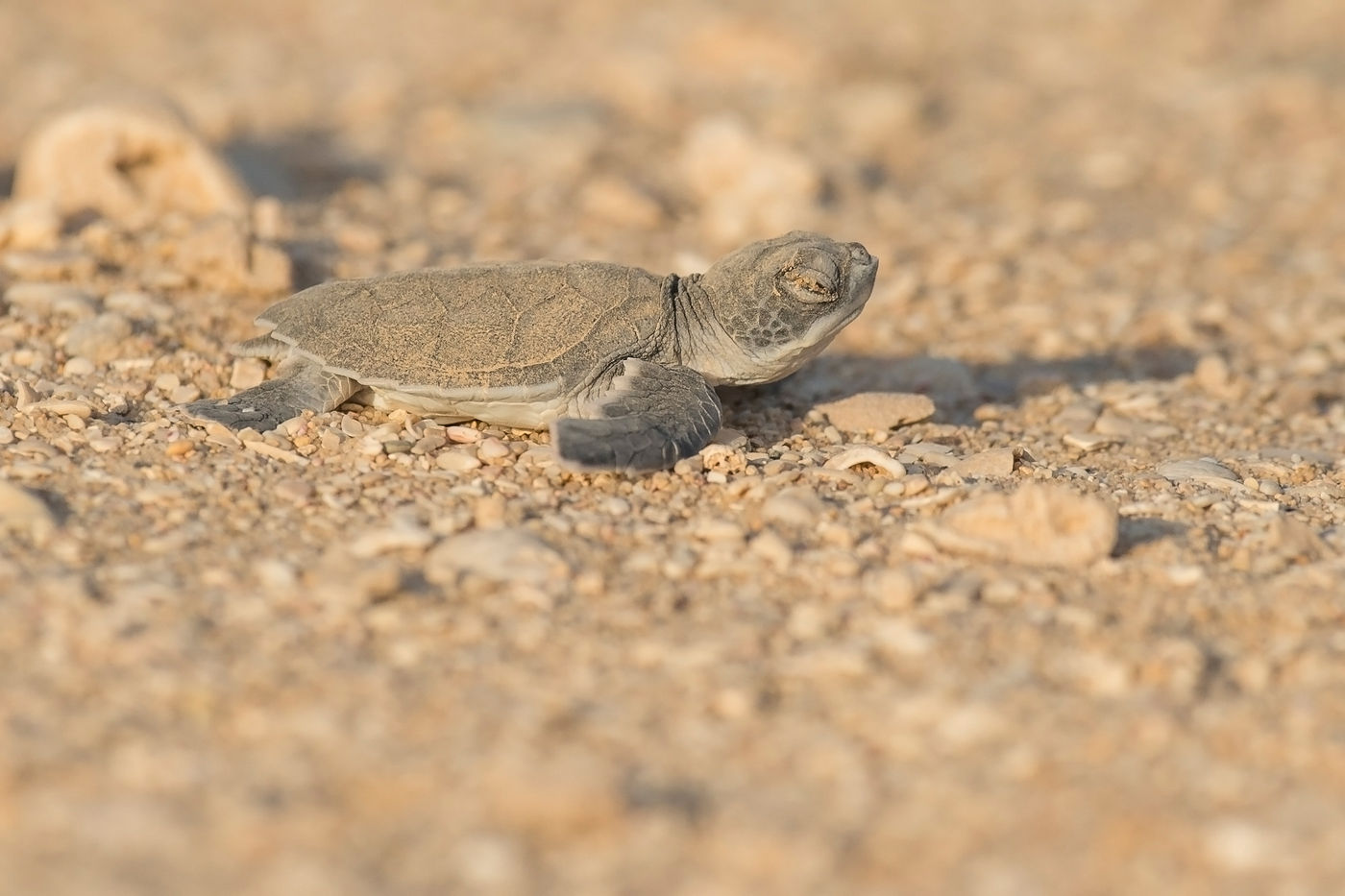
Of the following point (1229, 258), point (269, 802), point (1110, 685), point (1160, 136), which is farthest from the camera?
point (1160, 136)

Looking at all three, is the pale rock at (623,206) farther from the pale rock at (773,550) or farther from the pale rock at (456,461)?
the pale rock at (773,550)

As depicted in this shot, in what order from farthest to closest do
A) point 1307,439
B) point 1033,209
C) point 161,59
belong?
point 161,59
point 1033,209
point 1307,439

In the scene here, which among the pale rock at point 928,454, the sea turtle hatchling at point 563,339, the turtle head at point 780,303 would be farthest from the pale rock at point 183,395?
the pale rock at point 928,454

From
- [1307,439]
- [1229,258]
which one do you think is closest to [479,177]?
[1229,258]

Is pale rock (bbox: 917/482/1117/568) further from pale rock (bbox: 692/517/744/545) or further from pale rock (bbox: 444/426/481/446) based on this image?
pale rock (bbox: 444/426/481/446)

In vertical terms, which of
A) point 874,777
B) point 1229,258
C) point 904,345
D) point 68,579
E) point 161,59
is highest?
point 161,59

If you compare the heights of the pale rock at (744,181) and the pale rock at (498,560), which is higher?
the pale rock at (744,181)

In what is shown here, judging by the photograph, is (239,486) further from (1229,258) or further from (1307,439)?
(1229,258)
